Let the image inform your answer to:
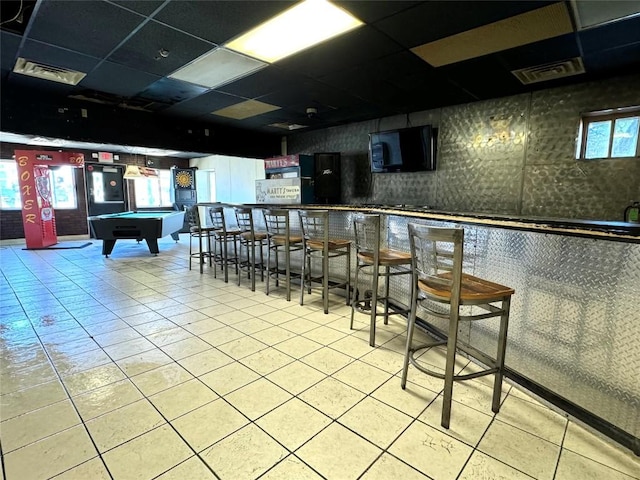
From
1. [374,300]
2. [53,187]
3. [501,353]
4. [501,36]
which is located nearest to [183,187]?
[53,187]

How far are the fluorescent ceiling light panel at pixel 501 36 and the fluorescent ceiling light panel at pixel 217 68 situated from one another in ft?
5.97

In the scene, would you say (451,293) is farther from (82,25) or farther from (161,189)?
(161,189)

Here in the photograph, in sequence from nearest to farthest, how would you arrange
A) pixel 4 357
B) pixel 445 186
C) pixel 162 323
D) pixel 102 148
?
pixel 4 357, pixel 162 323, pixel 445 186, pixel 102 148

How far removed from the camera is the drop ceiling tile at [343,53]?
115 inches

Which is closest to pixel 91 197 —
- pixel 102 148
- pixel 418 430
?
pixel 102 148

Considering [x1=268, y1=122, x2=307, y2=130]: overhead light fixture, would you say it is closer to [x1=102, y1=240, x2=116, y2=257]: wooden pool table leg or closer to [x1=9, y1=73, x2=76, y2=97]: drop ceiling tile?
[x1=9, y1=73, x2=76, y2=97]: drop ceiling tile

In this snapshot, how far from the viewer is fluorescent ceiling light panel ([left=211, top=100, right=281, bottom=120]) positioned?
506cm

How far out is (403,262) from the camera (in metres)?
2.82

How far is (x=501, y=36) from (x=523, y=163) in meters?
2.07

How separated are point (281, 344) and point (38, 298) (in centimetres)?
368

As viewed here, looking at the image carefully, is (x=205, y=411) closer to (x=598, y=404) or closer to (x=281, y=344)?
(x=281, y=344)

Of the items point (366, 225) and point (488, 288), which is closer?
point (488, 288)

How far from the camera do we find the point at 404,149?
529 cm

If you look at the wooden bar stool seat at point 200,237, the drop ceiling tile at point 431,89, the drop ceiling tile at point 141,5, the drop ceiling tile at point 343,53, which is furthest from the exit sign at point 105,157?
the drop ceiling tile at point 431,89
